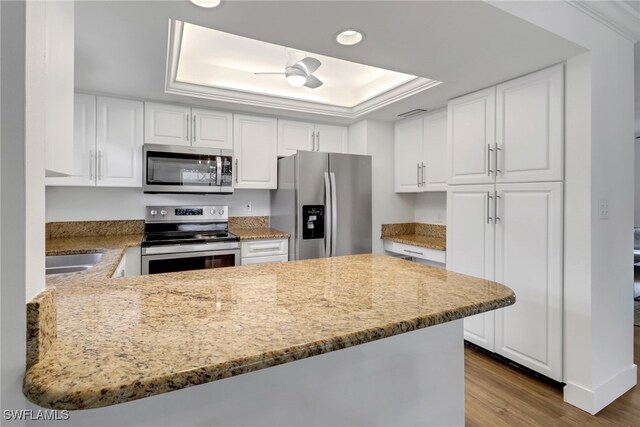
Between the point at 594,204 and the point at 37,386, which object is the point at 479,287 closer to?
the point at 37,386

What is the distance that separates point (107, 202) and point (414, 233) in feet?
10.8

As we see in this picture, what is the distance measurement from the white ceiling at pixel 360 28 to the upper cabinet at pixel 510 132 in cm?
12

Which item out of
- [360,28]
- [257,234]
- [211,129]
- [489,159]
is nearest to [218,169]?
[211,129]

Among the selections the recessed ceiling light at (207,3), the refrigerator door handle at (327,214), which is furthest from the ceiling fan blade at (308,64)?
the refrigerator door handle at (327,214)

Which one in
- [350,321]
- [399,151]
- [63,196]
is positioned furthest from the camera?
[399,151]

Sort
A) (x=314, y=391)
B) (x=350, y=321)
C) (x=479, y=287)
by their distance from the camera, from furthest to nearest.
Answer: (x=479, y=287)
(x=314, y=391)
(x=350, y=321)

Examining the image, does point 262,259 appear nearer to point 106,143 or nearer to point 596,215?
point 106,143

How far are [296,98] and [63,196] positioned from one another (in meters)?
2.33

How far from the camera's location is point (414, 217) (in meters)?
3.97

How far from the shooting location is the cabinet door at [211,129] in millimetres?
3105

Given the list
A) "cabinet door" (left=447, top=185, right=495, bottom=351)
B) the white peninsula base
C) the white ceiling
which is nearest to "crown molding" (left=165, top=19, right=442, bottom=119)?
the white ceiling

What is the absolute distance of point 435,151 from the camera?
10.8 ft

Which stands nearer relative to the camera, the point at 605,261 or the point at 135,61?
the point at 605,261

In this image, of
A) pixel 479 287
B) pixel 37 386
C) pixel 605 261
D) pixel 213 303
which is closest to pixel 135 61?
pixel 213 303
